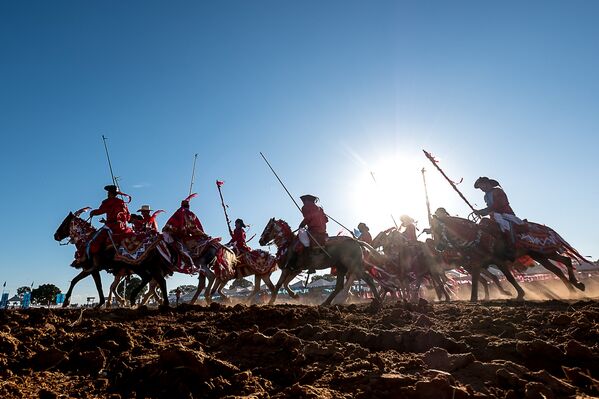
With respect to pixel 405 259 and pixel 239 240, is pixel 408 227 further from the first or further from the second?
pixel 239 240

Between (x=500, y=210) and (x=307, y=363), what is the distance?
26.4 ft

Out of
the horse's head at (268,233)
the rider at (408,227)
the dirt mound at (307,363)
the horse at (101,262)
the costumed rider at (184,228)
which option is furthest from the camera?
the rider at (408,227)

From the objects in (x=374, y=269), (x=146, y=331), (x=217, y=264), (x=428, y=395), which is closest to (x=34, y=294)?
(x=217, y=264)

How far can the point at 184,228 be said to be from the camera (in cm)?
925

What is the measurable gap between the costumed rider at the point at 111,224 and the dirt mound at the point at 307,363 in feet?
13.4

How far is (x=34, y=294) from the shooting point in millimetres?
36156

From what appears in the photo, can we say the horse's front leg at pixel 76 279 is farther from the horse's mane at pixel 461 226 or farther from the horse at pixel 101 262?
the horse's mane at pixel 461 226

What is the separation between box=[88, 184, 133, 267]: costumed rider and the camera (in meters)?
7.75

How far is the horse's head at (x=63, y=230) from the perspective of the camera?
8320 mm

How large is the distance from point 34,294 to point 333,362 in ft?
142

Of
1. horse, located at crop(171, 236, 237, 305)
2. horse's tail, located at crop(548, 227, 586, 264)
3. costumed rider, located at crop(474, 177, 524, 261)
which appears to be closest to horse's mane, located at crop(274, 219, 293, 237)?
horse, located at crop(171, 236, 237, 305)

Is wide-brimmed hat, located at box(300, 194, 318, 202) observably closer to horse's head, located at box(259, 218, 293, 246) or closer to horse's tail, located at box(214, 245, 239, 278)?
horse's head, located at box(259, 218, 293, 246)

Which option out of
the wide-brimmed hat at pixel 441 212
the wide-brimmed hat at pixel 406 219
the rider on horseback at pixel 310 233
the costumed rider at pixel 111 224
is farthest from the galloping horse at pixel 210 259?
the wide-brimmed hat at pixel 441 212

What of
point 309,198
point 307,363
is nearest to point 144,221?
point 309,198
